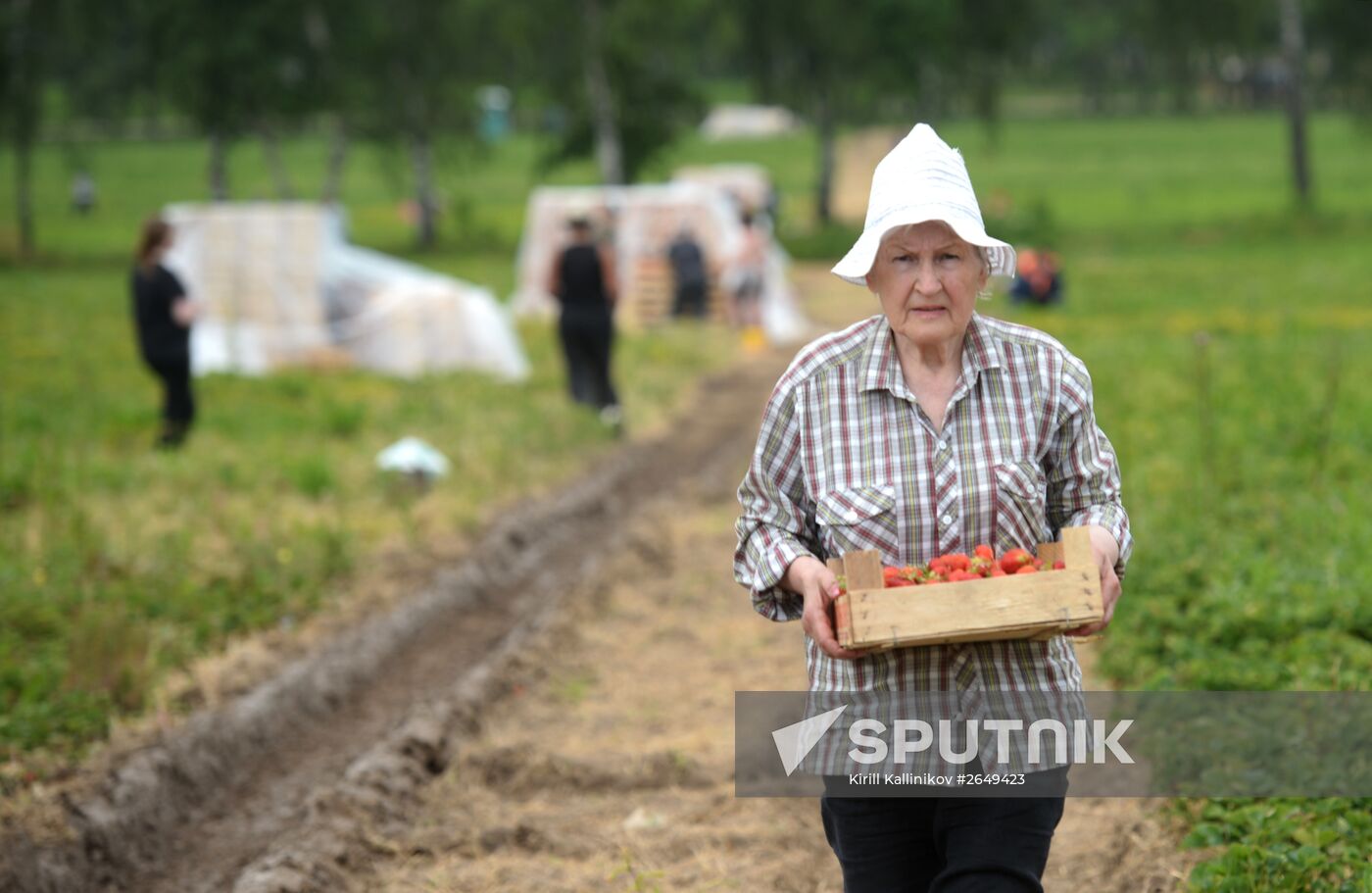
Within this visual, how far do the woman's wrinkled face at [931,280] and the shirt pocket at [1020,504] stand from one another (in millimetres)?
291

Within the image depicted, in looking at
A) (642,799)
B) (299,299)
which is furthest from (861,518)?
(299,299)

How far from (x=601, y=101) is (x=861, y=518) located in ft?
113

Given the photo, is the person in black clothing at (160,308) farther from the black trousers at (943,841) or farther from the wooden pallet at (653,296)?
the wooden pallet at (653,296)

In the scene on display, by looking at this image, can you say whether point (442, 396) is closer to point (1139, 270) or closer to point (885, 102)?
point (1139, 270)

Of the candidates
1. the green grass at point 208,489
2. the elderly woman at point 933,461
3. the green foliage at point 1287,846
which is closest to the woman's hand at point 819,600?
the elderly woman at point 933,461

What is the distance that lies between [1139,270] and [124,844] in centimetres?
2710

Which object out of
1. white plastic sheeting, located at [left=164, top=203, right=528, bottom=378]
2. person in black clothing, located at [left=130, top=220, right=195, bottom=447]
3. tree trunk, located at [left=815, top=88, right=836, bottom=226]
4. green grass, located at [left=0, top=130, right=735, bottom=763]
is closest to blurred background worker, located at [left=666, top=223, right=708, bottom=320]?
green grass, located at [left=0, top=130, right=735, bottom=763]

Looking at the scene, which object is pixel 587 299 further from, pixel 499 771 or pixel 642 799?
pixel 642 799

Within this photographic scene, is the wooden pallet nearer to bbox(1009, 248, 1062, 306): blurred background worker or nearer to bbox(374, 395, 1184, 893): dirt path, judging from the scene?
bbox(1009, 248, 1062, 306): blurred background worker

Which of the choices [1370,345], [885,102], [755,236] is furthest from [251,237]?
[885,102]

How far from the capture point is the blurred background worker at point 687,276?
81.0ft

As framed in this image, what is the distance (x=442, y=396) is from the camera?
1539 centimetres

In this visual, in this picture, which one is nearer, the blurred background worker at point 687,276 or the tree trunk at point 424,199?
the blurred background worker at point 687,276

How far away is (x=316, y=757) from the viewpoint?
7008mm
